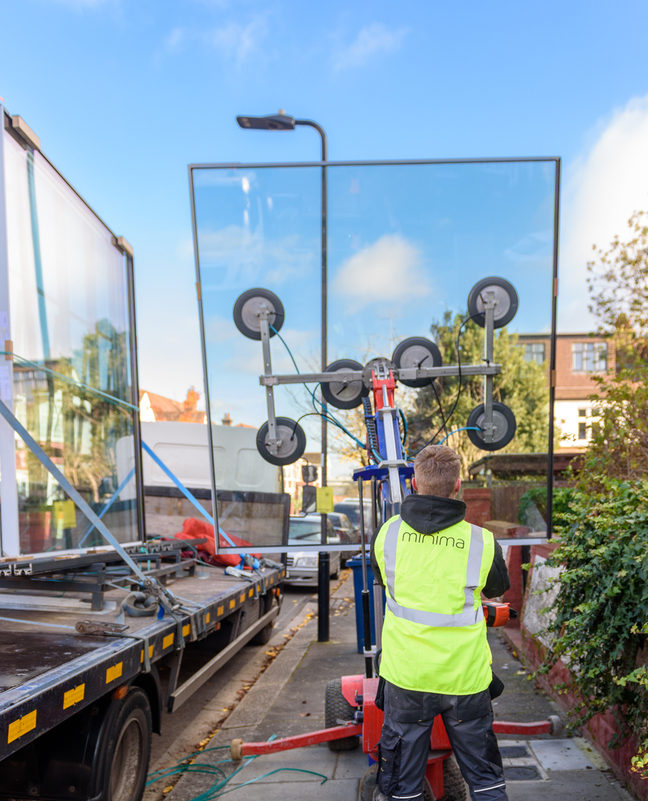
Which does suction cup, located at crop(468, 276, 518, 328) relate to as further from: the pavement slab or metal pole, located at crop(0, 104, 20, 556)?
metal pole, located at crop(0, 104, 20, 556)

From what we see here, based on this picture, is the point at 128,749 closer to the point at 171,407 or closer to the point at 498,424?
the point at 498,424

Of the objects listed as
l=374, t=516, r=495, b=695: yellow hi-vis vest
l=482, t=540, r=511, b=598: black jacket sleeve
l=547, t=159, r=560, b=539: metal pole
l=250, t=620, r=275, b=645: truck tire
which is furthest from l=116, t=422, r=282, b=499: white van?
l=482, t=540, r=511, b=598: black jacket sleeve

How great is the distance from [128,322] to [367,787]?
454 cm

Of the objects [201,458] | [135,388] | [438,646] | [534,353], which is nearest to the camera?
[438,646]

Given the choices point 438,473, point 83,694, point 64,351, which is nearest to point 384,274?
point 64,351

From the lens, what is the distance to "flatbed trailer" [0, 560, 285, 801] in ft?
9.95

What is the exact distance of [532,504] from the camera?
5.11 meters

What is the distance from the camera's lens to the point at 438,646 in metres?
2.98

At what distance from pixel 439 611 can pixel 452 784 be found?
4.19ft

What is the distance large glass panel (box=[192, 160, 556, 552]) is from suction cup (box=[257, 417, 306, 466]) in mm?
80

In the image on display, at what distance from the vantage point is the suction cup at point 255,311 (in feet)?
16.4

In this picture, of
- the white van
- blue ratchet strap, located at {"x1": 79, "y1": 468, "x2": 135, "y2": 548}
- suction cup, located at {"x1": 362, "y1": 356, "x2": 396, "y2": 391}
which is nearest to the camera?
suction cup, located at {"x1": 362, "y1": 356, "x2": 396, "y2": 391}

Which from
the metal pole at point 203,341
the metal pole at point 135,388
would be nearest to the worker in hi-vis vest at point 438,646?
the metal pole at point 203,341

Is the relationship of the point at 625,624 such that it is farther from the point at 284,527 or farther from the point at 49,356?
the point at 49,356
